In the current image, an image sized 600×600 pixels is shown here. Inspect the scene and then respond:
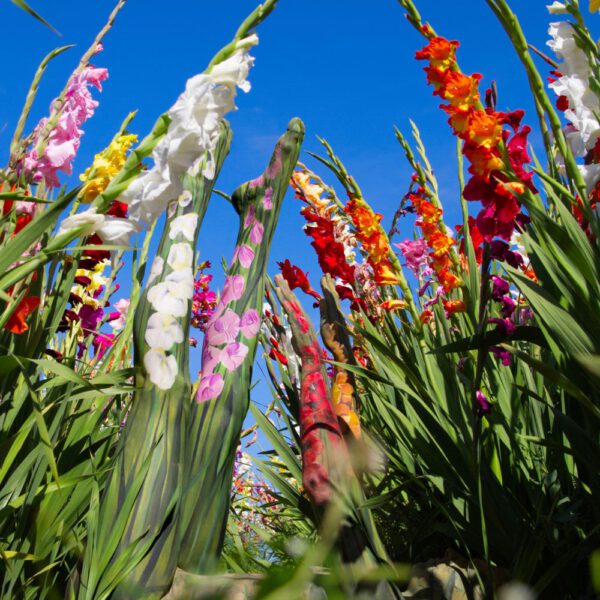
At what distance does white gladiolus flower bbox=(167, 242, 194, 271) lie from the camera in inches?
54.8

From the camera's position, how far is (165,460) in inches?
47.0

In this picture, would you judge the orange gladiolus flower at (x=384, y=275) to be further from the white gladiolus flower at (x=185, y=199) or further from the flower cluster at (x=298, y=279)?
the white gladiolus flower at (x=185, y=199)

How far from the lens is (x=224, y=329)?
4.76ft

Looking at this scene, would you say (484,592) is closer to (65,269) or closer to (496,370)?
(496,370)

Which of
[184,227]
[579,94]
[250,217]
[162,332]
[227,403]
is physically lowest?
[227,403]

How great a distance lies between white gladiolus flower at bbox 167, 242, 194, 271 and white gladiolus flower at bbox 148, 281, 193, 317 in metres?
0.04

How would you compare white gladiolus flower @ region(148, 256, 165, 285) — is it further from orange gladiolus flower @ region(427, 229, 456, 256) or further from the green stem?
orange gladiolus flower @ region(427, 229, 456, 256)

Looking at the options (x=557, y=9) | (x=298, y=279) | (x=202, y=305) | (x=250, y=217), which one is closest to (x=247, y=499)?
(x=202, y=305)

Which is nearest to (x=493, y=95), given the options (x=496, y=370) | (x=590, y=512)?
Answer: (x=496, y=370)

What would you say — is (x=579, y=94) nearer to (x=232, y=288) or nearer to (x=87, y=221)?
(x=232, y=288)

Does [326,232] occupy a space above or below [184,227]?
above

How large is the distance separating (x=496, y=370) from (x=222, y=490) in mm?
778

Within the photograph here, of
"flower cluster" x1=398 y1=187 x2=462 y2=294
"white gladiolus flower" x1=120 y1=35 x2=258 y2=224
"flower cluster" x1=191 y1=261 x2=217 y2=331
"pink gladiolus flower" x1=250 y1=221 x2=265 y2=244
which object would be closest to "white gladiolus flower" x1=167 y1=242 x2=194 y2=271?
"pink gladiolus flower" x1=250 y1=221 x2=265 y2=244

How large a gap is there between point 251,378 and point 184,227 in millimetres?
352
